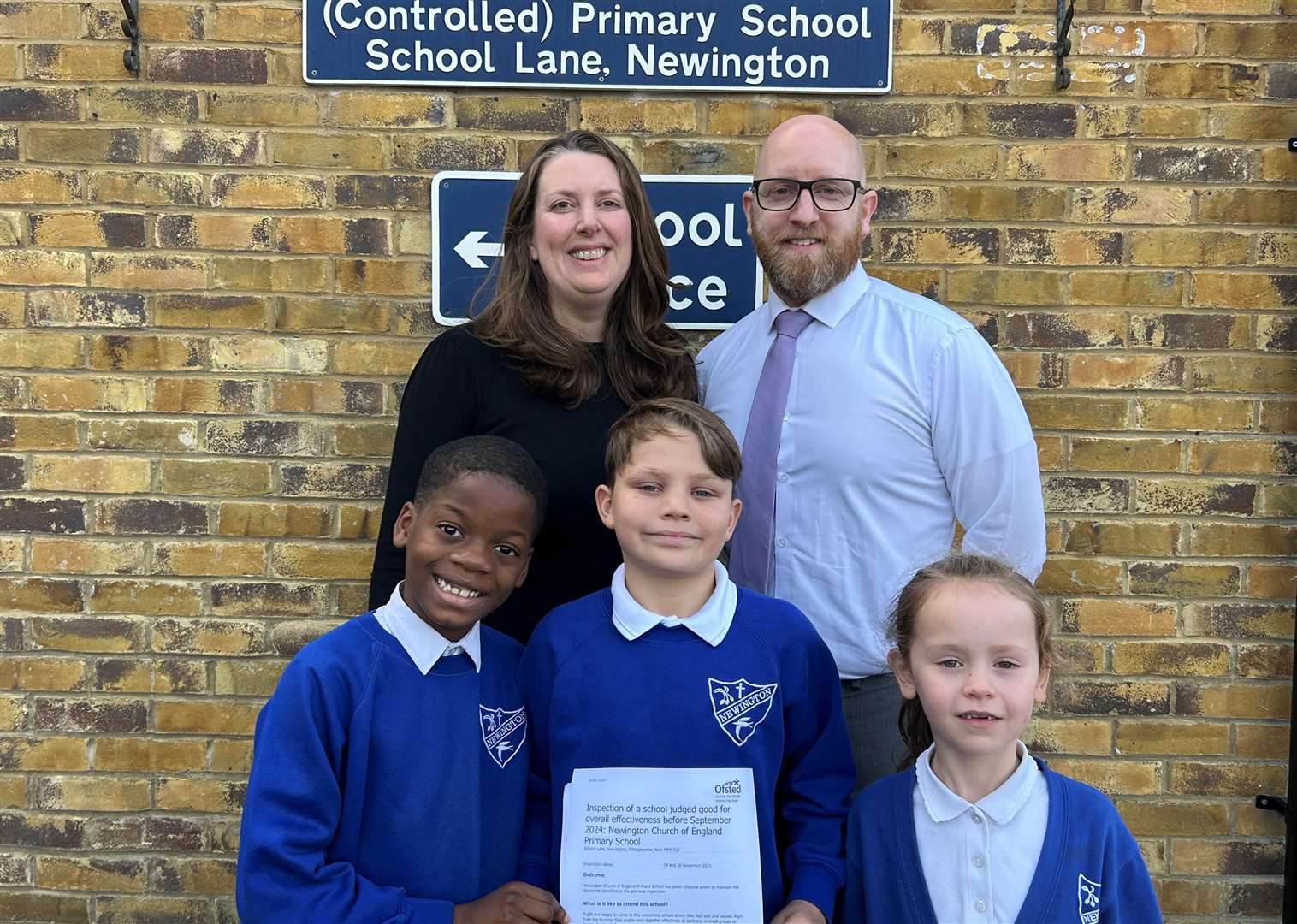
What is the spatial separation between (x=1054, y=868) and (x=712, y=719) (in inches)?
23.4

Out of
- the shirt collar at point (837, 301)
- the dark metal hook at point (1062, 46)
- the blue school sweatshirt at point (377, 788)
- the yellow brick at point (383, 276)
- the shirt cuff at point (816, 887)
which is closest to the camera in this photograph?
the blue school sweatshirt at point (377, 788)

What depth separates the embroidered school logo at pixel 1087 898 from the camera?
6.02 ft

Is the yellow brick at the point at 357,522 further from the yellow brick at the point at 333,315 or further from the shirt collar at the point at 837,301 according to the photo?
the shirt collar at the point at 837,301

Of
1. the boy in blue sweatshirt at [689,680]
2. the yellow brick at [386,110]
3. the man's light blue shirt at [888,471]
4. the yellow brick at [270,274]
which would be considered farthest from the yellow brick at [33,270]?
the man's light blue shirt at [888,471]

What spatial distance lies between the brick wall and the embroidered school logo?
1305 millimetres

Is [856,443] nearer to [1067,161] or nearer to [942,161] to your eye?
[942,161]

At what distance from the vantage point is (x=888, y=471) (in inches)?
94.6

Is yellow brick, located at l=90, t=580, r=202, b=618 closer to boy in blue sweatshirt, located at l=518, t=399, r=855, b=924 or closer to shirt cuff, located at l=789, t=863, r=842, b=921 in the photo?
boy in blue sweatshirt, located at l=518, t=399, r=855, b=924

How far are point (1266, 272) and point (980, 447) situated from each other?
1.24 meters

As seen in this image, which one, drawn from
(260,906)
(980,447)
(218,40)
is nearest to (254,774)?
(260,906)

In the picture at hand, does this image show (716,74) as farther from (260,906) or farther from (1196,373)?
(260,906)

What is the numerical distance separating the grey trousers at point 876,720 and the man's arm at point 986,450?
0.37m

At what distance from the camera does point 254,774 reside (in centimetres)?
185

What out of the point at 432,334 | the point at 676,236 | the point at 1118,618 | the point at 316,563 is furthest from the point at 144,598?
the point at 1118,618
